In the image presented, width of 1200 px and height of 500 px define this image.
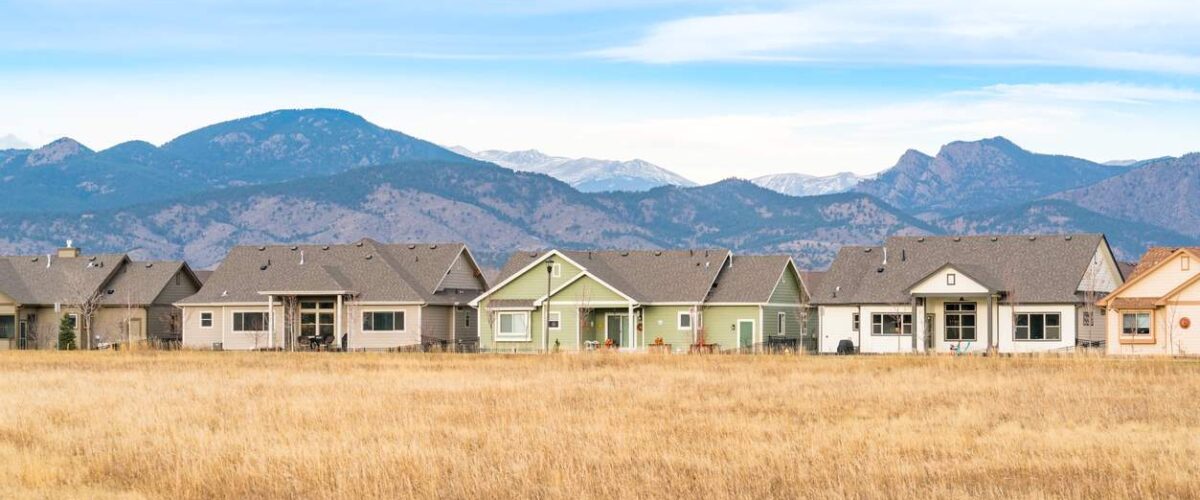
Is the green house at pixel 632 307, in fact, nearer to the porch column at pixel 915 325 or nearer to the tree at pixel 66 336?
the porch column at pixel 915 325

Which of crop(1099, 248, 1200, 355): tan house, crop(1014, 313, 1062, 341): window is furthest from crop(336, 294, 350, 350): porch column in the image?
crop(1099, 248, 1200, 355): tan house

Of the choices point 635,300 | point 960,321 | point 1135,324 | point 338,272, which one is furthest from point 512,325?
point 1135,324

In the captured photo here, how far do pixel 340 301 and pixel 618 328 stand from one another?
1313 centimetres

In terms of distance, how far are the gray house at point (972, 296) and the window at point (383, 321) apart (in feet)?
64.9

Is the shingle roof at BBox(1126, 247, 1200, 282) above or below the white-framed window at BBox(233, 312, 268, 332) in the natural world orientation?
above

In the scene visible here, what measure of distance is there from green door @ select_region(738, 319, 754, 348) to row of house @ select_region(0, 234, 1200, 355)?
9 cm

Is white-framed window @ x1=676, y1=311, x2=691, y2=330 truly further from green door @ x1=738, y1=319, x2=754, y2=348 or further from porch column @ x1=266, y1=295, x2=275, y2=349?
porch column @ x1=266, y1=295, x2=275, y2=349

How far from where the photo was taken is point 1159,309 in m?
67.4

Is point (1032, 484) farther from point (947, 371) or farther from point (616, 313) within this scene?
point (616, 313)

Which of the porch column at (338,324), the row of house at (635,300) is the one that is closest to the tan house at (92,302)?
the row of house at (635,300)

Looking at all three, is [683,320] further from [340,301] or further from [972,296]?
[340,301]

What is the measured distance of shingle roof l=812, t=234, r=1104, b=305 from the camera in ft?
241

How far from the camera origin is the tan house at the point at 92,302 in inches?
3465

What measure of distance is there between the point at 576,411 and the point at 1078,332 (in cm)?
4271
